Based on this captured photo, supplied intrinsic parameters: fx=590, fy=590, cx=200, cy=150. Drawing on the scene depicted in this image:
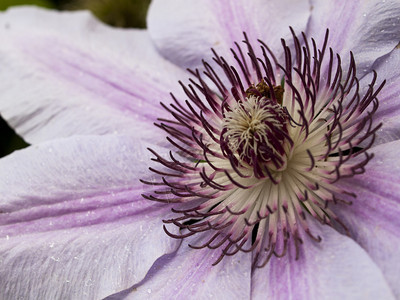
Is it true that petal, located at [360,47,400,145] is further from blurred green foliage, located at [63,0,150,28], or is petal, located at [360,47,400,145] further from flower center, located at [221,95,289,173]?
blurred green foliage, located at [63,0,150,28]

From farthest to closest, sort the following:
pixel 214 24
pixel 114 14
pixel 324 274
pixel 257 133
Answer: pixel 114 14, pixel 214 24, pixel 257 133, pixel 324 274

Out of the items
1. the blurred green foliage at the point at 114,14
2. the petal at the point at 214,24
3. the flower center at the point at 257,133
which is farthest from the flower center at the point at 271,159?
the blurred green foliage at the point at 114,14

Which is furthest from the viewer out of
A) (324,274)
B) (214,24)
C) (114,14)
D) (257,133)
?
(114,14)

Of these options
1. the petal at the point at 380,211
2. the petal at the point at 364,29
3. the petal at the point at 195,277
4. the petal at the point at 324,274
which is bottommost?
the petal at the point at 195,277

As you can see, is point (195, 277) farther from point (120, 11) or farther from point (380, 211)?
point (120, 11)

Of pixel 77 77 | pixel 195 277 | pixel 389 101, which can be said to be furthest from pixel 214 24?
pixel 195 277

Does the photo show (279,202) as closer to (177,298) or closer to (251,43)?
(177,298)

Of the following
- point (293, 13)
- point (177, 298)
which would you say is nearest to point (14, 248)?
point (177, 298)

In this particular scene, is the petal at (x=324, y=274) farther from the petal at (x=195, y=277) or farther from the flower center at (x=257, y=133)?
the flower center at (x=257, y=133)

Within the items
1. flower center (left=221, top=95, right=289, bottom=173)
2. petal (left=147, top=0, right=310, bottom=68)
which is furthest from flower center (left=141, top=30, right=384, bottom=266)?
petal (left=147, top=0, right=310, bottom=68)
